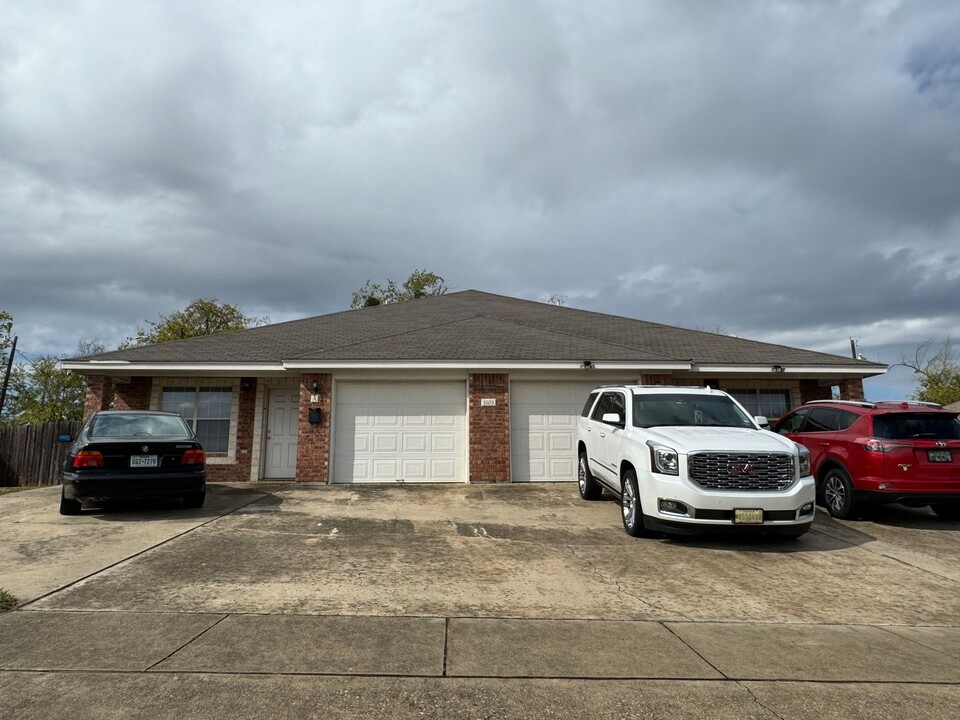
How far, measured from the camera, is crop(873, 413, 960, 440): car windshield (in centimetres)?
761

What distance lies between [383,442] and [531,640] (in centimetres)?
820

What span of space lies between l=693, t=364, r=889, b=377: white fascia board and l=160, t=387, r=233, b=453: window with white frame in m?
11.1

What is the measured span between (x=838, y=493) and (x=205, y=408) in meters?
13.0

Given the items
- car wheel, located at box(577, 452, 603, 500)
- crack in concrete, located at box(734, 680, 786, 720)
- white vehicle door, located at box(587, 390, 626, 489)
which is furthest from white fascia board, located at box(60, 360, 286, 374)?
crack in concrete, located at box(734, 680, 786, 720)

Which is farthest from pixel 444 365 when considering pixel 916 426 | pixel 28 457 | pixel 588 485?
pixel 28 457

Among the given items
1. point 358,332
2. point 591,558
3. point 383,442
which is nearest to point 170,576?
point 591,558

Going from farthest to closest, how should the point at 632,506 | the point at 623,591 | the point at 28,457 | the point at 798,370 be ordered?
the point at 28,457 → the point at 798,370 → the point at 632,506 → the point at 623,591

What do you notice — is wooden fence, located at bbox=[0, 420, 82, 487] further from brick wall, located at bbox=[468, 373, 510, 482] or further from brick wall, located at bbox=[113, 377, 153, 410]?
brick wall, located at bbox=[468, 373, 510, 482]

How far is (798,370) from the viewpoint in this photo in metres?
12.7

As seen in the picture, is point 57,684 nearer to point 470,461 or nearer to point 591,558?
point 591,558

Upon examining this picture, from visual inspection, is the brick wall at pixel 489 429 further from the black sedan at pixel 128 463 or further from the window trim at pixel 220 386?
the window trim at pixel 220 386

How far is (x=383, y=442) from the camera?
1175 cm

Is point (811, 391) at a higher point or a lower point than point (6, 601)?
higher

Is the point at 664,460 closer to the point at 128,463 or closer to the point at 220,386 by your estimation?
the point at 128,463
